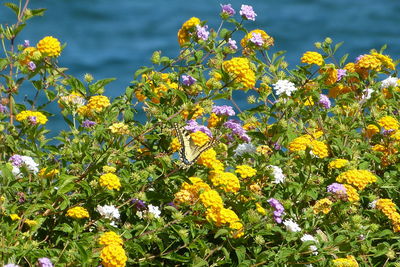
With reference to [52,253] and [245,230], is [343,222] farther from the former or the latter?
[52,253]

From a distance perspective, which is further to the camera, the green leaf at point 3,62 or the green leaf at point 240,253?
the green leaf at point 3,62

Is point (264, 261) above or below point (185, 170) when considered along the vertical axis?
below

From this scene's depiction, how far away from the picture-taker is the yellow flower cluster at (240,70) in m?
3.71

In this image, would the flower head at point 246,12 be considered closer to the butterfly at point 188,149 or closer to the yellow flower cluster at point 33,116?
the butterfly at point 188,149

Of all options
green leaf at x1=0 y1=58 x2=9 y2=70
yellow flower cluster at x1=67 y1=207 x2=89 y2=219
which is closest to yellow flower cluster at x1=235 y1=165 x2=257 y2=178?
yellow flower cluster at x1=67 y1=207 x2=89 y2=219

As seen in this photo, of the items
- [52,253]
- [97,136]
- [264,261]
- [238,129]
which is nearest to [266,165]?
[238,129]

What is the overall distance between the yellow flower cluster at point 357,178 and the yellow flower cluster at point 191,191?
0.64 metres

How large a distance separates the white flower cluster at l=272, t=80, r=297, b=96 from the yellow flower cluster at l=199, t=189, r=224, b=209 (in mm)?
777

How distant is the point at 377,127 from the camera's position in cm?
427

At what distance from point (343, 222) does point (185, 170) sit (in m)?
0.69

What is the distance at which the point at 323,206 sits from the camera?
12.1ft

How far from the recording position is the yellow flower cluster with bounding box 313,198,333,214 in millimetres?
3664

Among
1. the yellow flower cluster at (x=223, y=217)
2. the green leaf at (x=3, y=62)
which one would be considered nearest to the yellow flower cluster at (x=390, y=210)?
the yellow flower cluster at (x=223, y=217)

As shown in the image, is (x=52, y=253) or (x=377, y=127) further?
(x=377, y=127)
